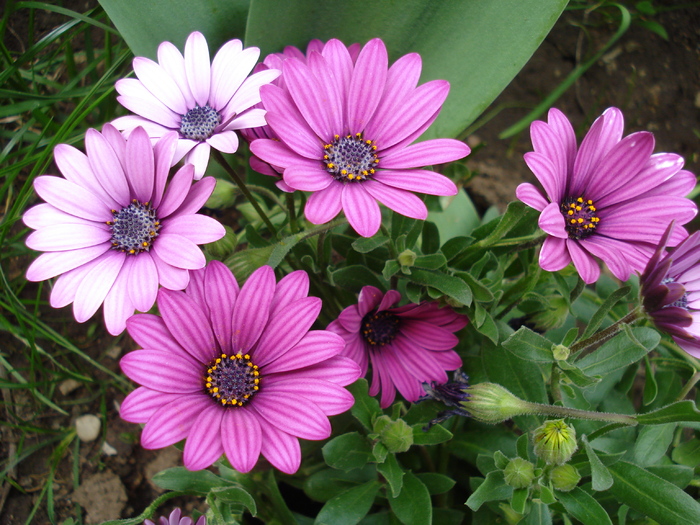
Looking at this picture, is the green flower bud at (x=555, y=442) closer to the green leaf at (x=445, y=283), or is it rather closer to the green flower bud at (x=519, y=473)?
the green flower bud at (x=519, y=473)

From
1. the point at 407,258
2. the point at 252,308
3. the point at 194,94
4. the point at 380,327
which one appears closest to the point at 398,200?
the point at 407,258

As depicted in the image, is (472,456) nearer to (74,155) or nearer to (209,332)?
(209,332)

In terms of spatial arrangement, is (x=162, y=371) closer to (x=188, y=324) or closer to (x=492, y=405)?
(x=188, y=324)

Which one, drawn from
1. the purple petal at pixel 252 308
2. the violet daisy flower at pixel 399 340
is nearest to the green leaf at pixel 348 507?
the violet daisy flower at pixel 399 340

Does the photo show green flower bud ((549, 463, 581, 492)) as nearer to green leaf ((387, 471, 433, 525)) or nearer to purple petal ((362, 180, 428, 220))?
green leaf ((387, 471, 433, 525))

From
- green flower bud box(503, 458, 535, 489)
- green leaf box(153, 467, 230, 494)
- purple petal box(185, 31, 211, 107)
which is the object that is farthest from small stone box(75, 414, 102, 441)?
green flower bud box(503, 458, 535, 489)
